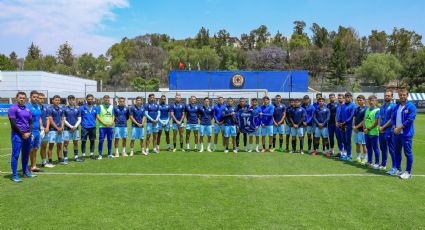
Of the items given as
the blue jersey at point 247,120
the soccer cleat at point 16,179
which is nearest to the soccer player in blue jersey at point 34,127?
the soccer cleat at point 16,179

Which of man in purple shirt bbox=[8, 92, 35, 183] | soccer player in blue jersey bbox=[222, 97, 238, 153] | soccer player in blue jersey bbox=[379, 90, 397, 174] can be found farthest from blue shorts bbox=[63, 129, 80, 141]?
soccer player in blue jersey bbox=[379, 90, 397, 174]

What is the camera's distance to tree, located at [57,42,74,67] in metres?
120

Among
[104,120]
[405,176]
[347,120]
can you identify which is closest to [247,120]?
[347,120]

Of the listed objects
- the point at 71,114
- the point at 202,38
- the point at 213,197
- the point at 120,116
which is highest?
the point at 202,38

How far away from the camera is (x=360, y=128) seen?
36.8ft

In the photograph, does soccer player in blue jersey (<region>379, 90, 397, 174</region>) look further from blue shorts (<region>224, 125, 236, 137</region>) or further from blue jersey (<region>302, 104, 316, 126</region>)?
blue shorts (<region>224, 125, 236, 137</region>)

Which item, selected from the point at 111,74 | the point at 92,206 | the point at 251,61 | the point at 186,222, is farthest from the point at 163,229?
the point at 111,74

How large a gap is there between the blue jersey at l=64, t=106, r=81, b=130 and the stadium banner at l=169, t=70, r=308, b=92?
29.8 metres

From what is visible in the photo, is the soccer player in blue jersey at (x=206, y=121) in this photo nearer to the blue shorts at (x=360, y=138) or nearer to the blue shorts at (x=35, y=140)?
the blue shorts at (x=360, y=138)

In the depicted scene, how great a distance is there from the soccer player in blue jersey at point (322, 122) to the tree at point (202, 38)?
342ft

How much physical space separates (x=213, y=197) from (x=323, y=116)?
7.08 m

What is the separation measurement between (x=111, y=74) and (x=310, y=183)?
95048mm

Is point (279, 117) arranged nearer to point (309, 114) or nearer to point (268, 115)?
point (268, 115)

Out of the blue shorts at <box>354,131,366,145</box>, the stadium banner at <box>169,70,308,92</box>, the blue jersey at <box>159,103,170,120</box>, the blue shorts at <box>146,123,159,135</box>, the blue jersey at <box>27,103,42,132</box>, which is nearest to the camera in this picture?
the blue jersey at <box>27,103,42,132</box>
